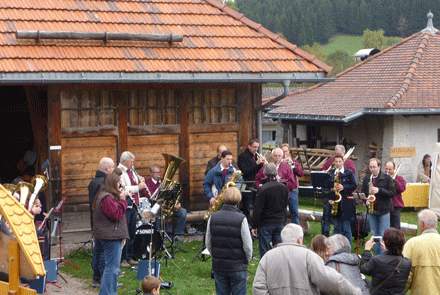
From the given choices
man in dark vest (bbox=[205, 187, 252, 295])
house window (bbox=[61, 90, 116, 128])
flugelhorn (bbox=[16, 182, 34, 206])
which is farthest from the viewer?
house window (bbox=[61, 90, 116, 128])

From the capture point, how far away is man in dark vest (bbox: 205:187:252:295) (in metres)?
6.83

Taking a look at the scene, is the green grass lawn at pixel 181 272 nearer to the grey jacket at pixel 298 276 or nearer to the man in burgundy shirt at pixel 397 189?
the man in burgundy shirt at pixel 397 189

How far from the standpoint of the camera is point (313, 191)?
11016mm

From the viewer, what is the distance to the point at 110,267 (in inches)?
313

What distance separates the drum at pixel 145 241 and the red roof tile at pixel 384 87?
983 cm

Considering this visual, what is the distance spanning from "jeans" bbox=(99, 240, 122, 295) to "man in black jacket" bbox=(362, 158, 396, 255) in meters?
4.05

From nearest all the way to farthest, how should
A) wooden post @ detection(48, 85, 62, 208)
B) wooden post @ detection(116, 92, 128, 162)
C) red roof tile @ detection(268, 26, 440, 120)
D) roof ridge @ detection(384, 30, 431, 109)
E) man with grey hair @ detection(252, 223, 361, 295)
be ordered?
1. man with grey hair @ detection(252, 223, 361, 295)
2. wooden post @ detection(48, 85, 62, 208)
3. wooden post @ detection(116, 92, 128, 162)
4. roof ridge @ detection(384, 30, 431, 109)
5. red roof tile @ detection(268, 26, 440, 120)

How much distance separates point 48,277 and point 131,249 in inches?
68.6

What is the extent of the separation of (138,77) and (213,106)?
1.94 m

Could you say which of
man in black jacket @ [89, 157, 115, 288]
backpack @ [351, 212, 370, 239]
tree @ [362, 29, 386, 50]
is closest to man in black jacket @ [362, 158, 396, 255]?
backpack @ [351, 212, 370, 239]

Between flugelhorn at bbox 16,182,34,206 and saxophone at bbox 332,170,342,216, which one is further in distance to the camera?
saxophone at bbox 332,170,342,216

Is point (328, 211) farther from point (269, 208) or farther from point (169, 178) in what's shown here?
point (169, 178)

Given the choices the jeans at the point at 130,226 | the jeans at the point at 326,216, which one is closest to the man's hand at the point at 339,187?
the jeans at the point at 326,216

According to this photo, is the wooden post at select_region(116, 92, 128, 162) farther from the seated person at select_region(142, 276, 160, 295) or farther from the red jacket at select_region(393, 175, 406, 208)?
the seated person at select_region(142, 276, 160, 295)
